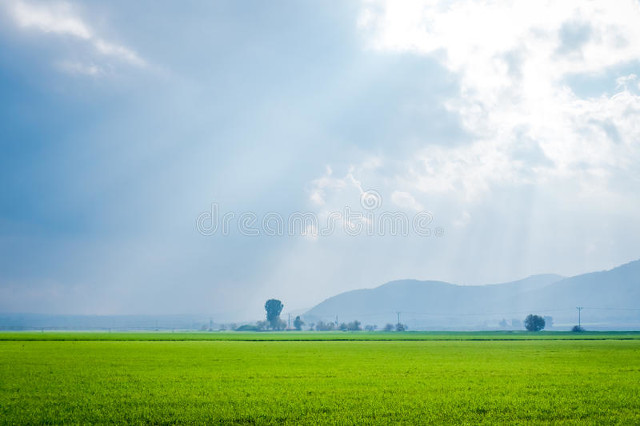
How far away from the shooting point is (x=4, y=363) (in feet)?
125

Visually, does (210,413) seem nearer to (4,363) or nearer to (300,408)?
(300,408)

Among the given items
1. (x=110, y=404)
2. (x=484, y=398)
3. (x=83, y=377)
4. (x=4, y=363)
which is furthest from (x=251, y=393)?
(x=4, y=363)

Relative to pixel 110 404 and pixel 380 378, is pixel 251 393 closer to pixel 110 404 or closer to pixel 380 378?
pixel 110 404

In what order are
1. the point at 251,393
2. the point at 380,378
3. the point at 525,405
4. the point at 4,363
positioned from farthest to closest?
1. the point at 4,363
2. the point at 380,378
3. the point at 251,393
4. the point at 525,405

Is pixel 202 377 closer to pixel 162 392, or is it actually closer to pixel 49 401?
pixel 162 392

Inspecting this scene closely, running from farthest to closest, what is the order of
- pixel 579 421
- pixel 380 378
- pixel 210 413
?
pixel 380 378
pixel 210 413
pixel 579 421

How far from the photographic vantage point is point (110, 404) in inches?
779

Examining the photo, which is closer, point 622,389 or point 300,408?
point 300,408

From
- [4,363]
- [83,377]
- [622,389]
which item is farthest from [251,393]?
[4,363]

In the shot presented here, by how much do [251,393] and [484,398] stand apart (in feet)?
30.3

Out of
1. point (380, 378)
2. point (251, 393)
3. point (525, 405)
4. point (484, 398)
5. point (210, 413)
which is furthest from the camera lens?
point (380, 378)

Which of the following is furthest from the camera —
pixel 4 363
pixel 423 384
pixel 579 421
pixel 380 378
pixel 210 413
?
pixel 4 363

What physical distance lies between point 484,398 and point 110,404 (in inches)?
543

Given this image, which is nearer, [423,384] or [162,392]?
[162,392]
